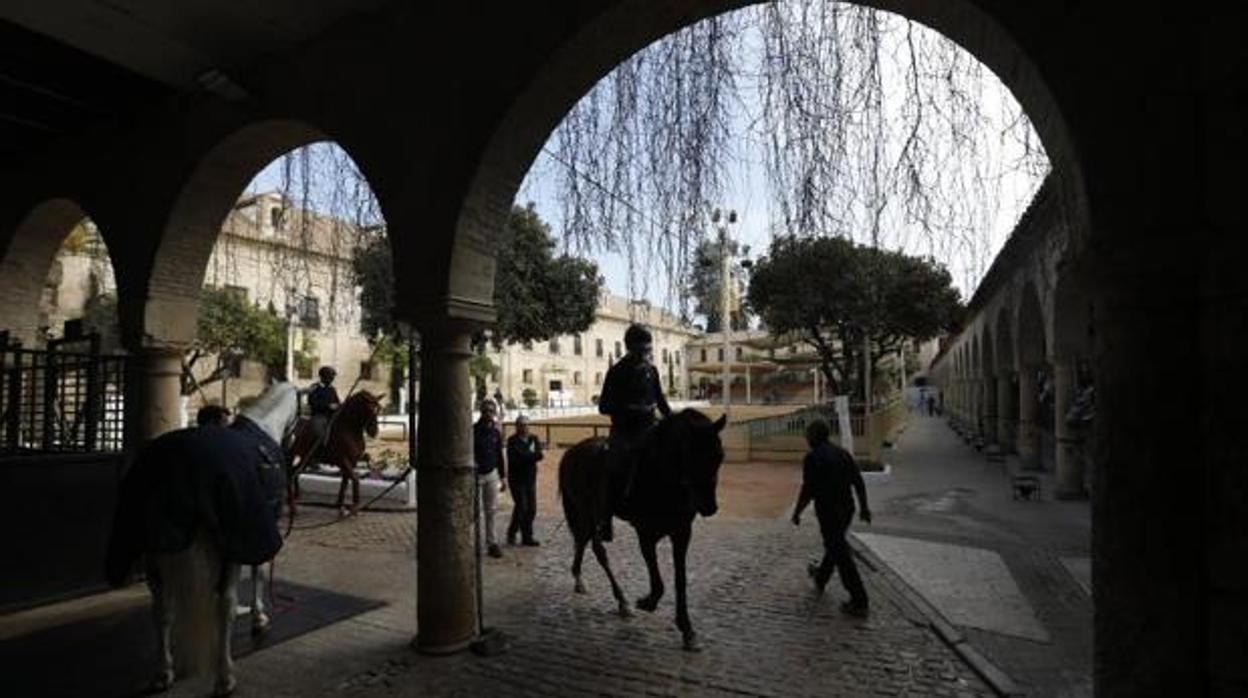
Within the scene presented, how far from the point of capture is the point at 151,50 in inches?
190

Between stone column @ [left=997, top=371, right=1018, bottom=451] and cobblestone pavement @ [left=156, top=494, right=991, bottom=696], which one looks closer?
cobblestone pavement @ [left=156, top=494, right=991, bottom=696]

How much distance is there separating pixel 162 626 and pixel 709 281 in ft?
12.4

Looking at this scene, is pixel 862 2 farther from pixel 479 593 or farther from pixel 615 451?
pixel 479 593

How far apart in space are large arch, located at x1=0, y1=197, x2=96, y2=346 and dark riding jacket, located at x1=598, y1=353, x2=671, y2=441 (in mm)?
5780

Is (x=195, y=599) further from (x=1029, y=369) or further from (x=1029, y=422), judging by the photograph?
(x=1029, y=369)

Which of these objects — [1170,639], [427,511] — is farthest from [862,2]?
[427,511]

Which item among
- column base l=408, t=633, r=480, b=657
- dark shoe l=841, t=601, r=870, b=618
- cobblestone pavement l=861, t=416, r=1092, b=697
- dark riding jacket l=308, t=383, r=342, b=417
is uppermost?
dark riding jacket l=308, t=383, r=342, b=417

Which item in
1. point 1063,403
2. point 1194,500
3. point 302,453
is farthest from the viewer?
point 1063,403

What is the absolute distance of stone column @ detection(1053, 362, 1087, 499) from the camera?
12.2 meters

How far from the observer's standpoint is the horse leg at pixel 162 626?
163 inches

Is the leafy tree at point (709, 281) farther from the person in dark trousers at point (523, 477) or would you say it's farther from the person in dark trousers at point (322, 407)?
the person in dark trousers at point (322, 407)

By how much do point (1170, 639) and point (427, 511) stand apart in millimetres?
3738

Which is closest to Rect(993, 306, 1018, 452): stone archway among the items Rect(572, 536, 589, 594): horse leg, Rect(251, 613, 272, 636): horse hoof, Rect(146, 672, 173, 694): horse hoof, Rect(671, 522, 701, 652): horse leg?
Rect(572, 536, 589, 594): horse leg

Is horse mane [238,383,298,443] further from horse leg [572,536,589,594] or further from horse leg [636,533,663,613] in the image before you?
horse leg [636,533,663,613]
